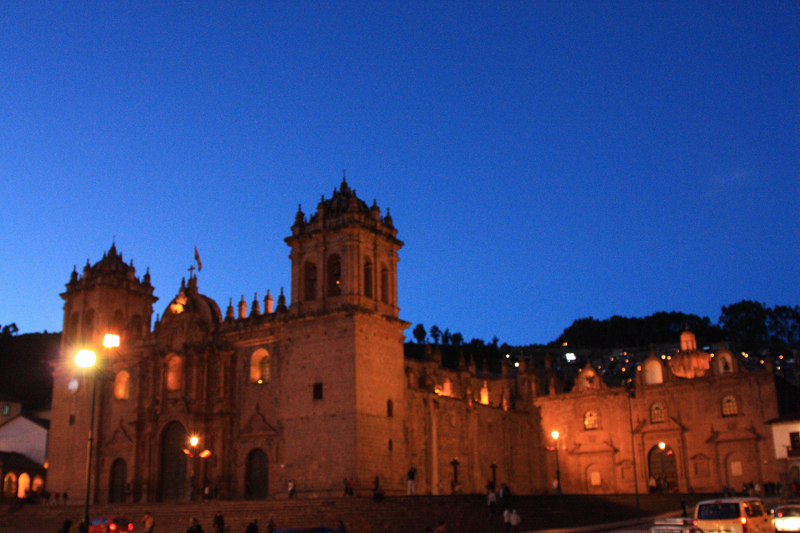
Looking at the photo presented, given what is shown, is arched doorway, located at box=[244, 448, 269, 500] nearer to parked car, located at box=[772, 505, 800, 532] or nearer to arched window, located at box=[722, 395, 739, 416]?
parked car, located at box=[772, 505, 800, 532]

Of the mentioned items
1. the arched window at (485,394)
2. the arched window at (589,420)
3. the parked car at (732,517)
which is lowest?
the parked car at (732,517)

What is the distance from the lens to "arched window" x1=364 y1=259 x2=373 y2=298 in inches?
1695

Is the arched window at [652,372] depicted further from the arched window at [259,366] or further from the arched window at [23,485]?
the arched window at [23,485]

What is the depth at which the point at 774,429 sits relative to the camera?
1982 inches

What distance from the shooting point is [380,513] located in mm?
32094

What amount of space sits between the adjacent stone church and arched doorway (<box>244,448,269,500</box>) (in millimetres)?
91

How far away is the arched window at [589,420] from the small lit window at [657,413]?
13.6ft

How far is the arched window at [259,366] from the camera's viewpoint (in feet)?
145

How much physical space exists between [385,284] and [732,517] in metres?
26.8

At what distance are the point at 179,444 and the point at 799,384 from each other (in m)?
46.5

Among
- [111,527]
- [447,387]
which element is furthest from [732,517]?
[447,387]

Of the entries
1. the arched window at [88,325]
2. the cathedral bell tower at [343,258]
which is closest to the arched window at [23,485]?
the arched window at [88,325]

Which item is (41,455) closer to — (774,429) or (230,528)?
(230,528)

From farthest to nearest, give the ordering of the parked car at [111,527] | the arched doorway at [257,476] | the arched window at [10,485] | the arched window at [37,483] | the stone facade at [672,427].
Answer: the arched window at [37,483], the arched window at [10,485], the stone facade at [672,427], the arched doorway at [257,476], the parked car at [111,527]
